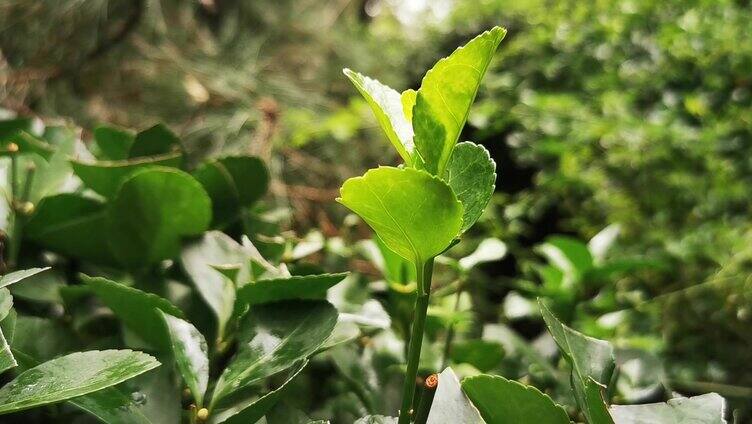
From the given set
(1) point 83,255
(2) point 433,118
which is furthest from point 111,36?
(2) point 433,118

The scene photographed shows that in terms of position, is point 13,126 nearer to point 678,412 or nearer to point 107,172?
point 107,172

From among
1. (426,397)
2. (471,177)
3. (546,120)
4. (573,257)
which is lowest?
(546,120)

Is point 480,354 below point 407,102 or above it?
below

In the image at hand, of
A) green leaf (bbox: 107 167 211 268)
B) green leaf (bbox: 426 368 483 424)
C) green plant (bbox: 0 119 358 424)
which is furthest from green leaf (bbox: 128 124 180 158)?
green leaf (bbox: 426 368 483 424)

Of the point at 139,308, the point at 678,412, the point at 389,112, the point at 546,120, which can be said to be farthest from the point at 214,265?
the point at 546,120

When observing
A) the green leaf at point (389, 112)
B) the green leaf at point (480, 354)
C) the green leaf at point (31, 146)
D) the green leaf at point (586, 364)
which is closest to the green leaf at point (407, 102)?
the green leaf at point (389, 112)

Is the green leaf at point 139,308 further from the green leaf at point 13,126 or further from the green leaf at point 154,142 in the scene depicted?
the green leaf at point 13,126
